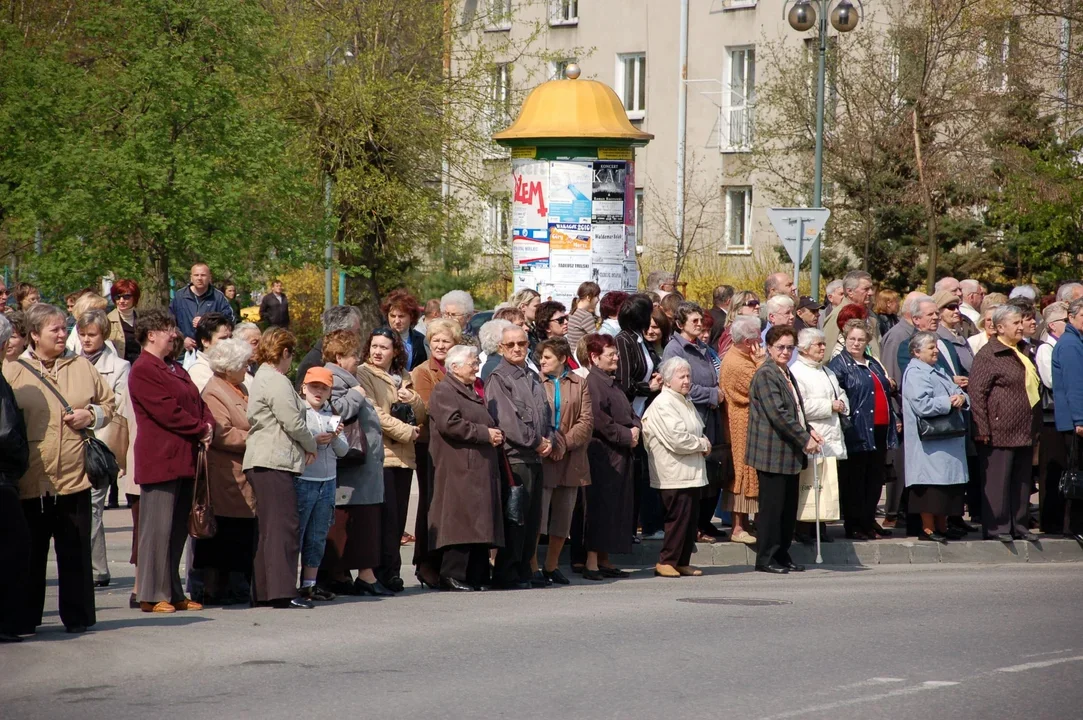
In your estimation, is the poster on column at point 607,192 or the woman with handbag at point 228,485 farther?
the poster on column at point 607,192

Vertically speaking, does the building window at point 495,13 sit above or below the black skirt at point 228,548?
above

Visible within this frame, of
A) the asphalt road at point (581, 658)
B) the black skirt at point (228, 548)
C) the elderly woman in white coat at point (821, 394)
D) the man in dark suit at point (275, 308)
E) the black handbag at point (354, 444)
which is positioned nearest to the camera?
the asphalt road at point (581, 658)

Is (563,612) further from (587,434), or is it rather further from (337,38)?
(337,38)

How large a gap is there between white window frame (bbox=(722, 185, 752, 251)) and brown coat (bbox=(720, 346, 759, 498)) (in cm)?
2941

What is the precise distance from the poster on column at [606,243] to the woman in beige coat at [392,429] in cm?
688

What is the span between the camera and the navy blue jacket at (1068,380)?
13.6 m

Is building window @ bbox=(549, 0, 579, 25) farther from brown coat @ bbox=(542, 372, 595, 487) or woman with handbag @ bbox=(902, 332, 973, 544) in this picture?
brown coat @ bbox=(542, 372, 595, 487)

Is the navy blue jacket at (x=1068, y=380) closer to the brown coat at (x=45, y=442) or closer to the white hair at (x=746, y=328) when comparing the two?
the white hair at (x=746, y=328)

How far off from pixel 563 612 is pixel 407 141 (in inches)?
895

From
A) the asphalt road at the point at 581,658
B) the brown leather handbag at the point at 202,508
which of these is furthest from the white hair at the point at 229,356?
the asphalt road at the point at 581,658

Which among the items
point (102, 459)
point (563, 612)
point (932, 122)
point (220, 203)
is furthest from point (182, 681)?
point (932, 122)

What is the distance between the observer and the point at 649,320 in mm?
13227

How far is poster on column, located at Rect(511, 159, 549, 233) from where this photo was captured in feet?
58.7

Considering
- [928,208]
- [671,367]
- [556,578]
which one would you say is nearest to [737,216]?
[928,208]
